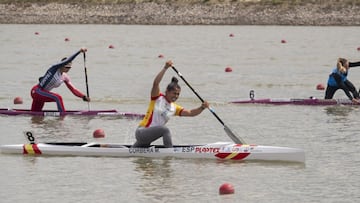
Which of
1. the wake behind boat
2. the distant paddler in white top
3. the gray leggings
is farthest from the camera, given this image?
the wake behind boat

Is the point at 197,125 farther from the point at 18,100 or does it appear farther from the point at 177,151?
the point at 18,100

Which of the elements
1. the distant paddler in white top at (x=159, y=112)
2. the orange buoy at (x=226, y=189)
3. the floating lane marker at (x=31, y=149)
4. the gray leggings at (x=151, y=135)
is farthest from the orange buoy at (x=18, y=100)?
the orange buoy at (x=226, y=189)

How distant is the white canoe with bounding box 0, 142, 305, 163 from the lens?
1630 cm

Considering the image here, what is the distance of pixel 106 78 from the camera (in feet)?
103

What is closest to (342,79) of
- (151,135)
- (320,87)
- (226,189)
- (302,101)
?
(302,101)

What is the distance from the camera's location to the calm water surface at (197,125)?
14523mm

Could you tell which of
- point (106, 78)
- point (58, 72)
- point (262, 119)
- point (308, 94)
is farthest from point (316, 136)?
point (106, 78)

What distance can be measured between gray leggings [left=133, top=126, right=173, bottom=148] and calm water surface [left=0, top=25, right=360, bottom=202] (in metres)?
0.32

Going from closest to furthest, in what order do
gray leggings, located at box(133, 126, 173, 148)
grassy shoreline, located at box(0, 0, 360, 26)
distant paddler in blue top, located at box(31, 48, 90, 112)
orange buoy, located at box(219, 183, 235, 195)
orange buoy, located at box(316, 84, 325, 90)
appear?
orange buoy, located at box(219, 183, 235, 195), gray leggings, located at box(133, 126, 173, 148), distant paddler in blue top, located at box(31, 48, 90, 112), orange buoy, located at box(316, 84, 325, 90), grassy shoreline, located at box(0, 0, 360, 26)

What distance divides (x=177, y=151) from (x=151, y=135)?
1.88 feet

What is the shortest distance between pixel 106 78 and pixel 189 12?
26350mm

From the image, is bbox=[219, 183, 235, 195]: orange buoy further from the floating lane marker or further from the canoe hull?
the canoe hull

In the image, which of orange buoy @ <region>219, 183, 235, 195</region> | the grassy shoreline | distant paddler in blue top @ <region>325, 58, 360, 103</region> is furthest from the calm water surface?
the grassy shoreline

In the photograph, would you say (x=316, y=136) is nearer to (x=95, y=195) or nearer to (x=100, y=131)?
(x=100, y=131)
